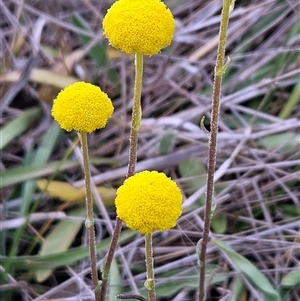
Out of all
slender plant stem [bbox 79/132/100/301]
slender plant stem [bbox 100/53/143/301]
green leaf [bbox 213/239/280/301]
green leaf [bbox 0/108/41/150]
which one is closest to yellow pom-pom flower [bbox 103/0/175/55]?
slender plant stem [bbox 100/53/143/301]

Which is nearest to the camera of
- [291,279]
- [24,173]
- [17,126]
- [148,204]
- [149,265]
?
[148,204]

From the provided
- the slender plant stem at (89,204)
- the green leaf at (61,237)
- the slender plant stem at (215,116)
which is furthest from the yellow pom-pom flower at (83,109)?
the green leaf at (61,237)

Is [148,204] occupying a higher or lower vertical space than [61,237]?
lower

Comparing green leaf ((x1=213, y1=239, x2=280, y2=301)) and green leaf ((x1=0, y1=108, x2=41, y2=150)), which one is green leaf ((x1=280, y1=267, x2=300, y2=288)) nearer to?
green leaf ((x1=213, y1=239, x2=280, y2=301))

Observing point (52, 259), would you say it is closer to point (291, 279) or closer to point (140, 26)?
point (291, 279)

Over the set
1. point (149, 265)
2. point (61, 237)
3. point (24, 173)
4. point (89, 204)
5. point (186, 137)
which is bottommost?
point (149, 265)

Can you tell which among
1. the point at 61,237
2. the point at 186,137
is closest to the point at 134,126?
the point at 61,237
